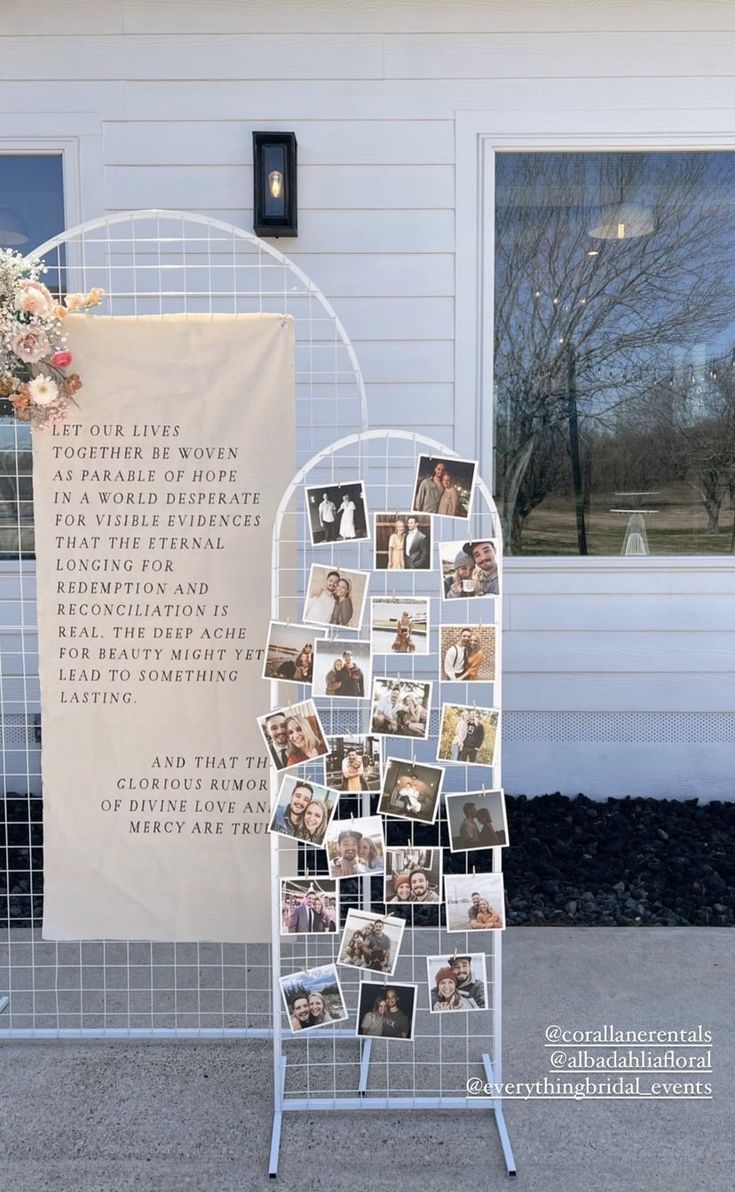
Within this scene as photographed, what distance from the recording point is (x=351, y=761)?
7.07 feet

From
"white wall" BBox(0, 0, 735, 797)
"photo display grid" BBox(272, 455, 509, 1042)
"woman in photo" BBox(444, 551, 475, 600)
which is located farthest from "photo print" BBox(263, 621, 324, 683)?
"white wall" BBox(0, 0, 735, 797)

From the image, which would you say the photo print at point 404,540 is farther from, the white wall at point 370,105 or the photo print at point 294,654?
the white wall at point 370,105

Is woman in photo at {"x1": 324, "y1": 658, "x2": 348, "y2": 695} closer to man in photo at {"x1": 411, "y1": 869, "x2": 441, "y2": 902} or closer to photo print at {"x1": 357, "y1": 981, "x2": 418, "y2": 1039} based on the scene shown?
man in photo at {"x1": 411, "y1": 869, "x2": 441, "y2": 902}

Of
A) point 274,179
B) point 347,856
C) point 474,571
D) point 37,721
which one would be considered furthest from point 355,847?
point 274,179

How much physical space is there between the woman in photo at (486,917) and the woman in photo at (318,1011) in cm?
43

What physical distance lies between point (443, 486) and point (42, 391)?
3.47 ft

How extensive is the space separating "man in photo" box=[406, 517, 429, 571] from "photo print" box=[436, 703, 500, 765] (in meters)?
0.35

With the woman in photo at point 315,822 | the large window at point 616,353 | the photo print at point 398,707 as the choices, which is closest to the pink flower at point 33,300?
the photo print at point 398,707

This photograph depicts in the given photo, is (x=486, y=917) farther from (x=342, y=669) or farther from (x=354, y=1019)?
(x=354, y=1019)

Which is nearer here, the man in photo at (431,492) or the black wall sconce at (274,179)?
the man in photo at (431,492)

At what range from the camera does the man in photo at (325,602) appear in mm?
2113

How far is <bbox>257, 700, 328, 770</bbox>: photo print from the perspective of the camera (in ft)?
7.01

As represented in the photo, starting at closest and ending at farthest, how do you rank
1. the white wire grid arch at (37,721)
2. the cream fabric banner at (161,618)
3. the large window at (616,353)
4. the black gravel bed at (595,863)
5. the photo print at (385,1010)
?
the photo print at (385,1010)
the cream fabric banner at (161,618)
the white wire grid arch at (37,721)
the black gravel bed at (595,863)
the large window at (616,353)

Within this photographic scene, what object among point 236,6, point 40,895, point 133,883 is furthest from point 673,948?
point 236,6
